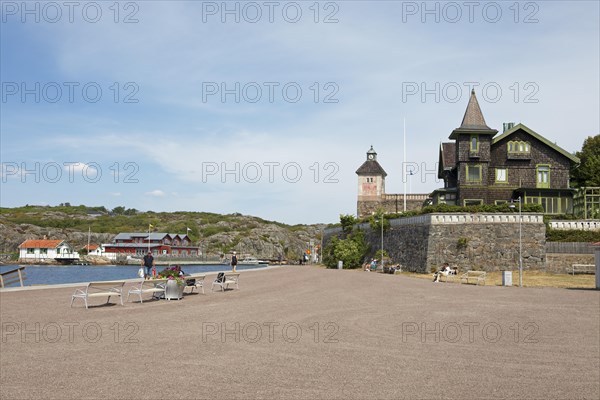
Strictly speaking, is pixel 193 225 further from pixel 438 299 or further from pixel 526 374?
pixel 526 374

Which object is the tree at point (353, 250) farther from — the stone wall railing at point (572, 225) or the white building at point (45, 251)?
the white building at point (45, 251)

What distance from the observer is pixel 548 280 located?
122 ft

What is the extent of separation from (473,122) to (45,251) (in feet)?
333

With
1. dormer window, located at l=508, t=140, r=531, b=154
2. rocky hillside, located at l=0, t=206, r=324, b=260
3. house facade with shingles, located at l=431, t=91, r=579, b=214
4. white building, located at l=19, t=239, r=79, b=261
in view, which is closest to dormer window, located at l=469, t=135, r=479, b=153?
house facade with shingles, located at l=431, t=91, r=579, b=214

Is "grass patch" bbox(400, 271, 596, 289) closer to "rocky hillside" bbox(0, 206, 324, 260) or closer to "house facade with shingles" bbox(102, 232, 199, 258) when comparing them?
"house facade with shingles" bbox(102, 232, 199, 258)

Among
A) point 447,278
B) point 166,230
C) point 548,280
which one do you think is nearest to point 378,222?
point 447,278

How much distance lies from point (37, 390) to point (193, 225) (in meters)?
170

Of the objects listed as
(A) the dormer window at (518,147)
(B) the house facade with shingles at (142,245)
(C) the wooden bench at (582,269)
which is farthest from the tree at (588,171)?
(B) the house facade with shingles at (142,245)

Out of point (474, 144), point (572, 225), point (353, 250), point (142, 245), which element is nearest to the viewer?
point (572, 225)

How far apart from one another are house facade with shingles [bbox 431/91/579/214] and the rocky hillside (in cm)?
9479

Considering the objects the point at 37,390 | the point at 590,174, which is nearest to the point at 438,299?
the point at 37,390

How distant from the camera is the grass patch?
33812 mm

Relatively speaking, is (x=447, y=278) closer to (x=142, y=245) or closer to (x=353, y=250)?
(x=353, y=250)

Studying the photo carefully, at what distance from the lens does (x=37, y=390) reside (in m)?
8.14
